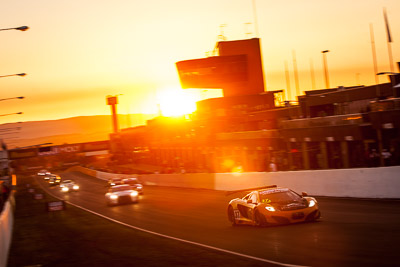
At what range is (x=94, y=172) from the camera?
10194 centimetres

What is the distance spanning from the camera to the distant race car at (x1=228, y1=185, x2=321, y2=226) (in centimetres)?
1611

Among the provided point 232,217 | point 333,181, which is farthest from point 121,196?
point 232,217

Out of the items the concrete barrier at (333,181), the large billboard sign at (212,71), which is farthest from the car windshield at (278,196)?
the large billboard sign at (212,71)

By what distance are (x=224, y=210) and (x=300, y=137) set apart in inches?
940

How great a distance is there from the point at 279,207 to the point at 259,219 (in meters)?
0.91

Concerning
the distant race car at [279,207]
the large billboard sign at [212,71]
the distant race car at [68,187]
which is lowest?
the distant race car at [68,187]

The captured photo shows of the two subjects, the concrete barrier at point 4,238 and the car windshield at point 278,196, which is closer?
the concrete barrier at point 4,238

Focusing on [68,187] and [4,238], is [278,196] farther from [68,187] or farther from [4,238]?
[68,187]

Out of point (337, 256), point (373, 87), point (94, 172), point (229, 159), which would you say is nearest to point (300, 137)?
point (373, 87)

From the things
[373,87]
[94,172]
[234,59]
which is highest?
[234,59]

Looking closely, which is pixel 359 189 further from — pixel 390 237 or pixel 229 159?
pixel 229 159

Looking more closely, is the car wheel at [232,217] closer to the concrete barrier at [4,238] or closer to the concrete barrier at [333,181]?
the concrete barrier at [333,181]

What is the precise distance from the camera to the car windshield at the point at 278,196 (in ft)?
53.7

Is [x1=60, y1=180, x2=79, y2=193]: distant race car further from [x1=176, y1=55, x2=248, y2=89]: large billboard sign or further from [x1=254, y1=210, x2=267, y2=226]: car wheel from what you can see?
[x1=254, y1=210, x2=267, y2=226]: car wheel
